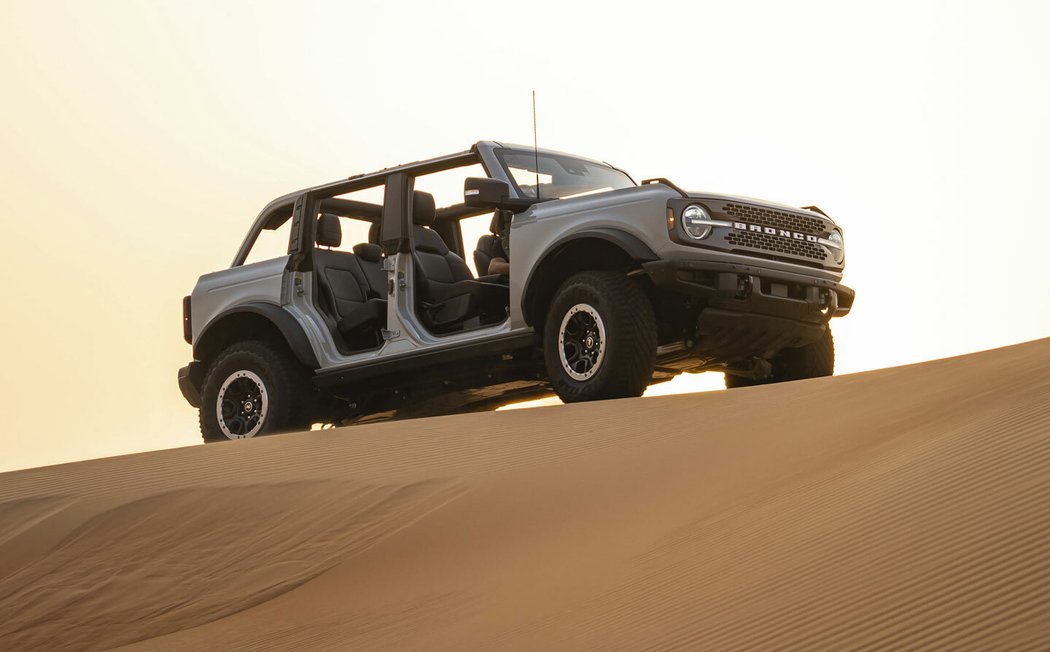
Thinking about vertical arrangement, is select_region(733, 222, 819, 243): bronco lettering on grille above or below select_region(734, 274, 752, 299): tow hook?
above

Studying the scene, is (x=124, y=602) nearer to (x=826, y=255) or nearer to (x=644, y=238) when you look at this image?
(x=644, y=238)

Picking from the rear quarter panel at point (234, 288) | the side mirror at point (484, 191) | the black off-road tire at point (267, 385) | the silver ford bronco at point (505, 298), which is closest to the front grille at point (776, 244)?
the silver ford bronco at point (505, 298)

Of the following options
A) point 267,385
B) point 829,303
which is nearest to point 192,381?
point 267,385

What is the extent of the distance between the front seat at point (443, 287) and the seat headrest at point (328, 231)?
74cm

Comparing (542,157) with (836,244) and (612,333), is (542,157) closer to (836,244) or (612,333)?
(612,333)

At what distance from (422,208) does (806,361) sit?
305 centimetres

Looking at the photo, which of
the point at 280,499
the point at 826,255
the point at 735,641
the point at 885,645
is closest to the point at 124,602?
the point at 280,499

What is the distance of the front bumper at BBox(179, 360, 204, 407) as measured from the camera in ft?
37.4

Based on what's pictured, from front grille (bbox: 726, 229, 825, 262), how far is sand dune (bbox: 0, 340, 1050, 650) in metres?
1.09

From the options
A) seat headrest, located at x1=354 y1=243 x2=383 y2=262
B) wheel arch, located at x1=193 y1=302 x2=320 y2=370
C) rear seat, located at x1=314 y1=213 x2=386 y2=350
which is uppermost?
seat headrest, located at x1=354 y1=243 x2=383 y2=262

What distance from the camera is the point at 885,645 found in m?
3.42

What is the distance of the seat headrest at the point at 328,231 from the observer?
10898 mm

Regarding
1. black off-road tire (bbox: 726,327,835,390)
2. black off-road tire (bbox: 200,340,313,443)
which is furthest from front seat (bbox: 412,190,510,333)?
black off-road tire (bbox: 726,327,835,390)

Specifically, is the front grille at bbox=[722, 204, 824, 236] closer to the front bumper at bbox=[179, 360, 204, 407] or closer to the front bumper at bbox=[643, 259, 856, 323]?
the front bumper at bbox=[643, 259, 856, 323]
